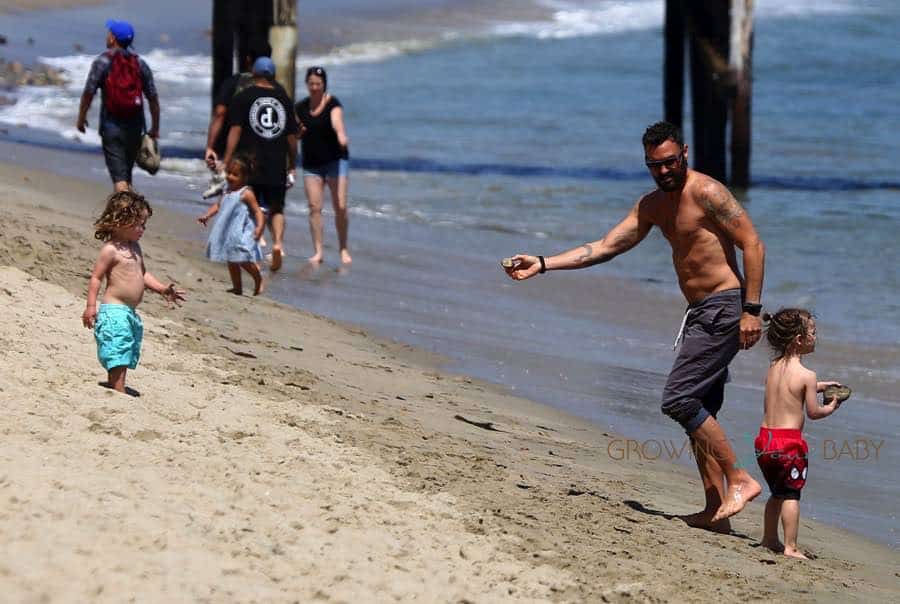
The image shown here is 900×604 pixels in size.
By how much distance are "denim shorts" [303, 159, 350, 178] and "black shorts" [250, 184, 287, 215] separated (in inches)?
41.9

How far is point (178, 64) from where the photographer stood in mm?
28766

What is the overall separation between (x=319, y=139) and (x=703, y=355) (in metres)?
6.11

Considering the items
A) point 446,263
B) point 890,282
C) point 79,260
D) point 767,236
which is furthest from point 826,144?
point 79,260

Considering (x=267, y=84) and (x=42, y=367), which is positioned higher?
(x=267, y=84)

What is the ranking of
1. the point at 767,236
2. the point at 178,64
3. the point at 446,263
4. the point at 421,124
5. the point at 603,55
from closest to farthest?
the point at 446,263, the point at 767,236, the point at 421,124, the point at 178,64, the point at 603,55

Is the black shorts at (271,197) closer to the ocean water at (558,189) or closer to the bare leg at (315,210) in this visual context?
the ocean water at (558,189)

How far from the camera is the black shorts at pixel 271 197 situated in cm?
1074

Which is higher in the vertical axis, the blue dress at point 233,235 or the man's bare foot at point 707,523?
the blue dress at point 233,235

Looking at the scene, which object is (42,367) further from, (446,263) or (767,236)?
(767,236)

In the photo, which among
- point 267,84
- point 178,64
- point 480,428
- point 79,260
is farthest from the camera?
point 178,64

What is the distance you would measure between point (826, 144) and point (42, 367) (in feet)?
60.8

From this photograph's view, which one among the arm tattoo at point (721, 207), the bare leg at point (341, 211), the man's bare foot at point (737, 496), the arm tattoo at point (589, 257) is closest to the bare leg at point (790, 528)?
the man's bare foot at point (737, 496)

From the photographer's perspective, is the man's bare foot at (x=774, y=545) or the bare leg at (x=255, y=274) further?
the bare leg at (x=255, y=274)

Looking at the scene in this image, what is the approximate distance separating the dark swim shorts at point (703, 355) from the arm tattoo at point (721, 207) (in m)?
0.28
